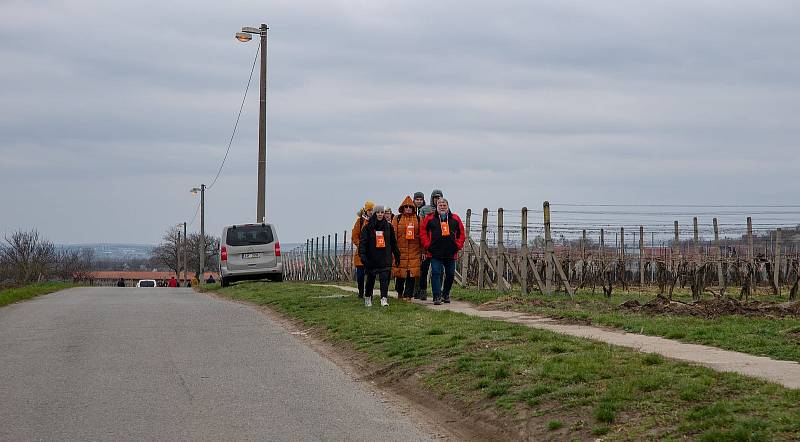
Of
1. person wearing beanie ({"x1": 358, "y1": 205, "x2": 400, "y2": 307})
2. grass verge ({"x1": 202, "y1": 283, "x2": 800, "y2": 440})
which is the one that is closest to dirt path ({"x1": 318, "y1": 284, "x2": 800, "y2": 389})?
grass verge ({"x1": 202, "y1": 283, "x2": 800, "y2": 440})

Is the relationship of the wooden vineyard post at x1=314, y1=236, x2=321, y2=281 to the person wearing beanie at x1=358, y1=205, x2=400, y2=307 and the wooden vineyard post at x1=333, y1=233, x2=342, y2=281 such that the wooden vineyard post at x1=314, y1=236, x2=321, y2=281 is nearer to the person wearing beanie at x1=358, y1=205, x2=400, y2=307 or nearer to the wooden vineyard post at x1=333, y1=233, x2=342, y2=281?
the wooden vineyard post at x1=333, y1=233, x2=342, y2=281

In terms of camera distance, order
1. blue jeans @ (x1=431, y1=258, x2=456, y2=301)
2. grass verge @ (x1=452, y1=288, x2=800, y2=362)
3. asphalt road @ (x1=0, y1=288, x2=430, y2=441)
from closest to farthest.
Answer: asphalt road @ (x1=0, y1=288, x2=430, y2=441)
grass verge @ (x1=452, y1=288, x2=800, y2=362)
blue jeans @ (x1=431, y1=258, x2=456, y2=301)

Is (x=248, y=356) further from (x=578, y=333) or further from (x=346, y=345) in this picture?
(x=578, y=333)

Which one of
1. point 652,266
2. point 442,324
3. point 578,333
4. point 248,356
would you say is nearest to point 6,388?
point 248,356

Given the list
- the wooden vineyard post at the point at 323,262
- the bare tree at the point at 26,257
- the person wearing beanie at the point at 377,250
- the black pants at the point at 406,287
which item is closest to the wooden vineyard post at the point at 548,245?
the black pants at the point at 406,287

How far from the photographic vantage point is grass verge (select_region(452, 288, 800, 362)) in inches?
405

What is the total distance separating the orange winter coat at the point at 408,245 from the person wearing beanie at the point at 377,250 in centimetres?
52

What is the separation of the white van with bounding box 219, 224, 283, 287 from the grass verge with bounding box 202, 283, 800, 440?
56.6 feet

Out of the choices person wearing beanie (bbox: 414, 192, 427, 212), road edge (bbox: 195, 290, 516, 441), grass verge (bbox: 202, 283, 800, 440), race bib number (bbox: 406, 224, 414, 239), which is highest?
person wearing beanie (bbox: 414, 192, 427, 212)

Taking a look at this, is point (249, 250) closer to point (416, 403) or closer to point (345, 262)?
point (345, 262)

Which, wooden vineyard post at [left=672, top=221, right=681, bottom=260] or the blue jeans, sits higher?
wooden vineyard post at [left=672, top=221, right=681, bottom=260]

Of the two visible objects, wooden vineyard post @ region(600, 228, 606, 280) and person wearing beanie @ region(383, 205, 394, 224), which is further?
wooden vineyard post @ region(600, 228, 606, 280)

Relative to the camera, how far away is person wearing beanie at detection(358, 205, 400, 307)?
16906 mm

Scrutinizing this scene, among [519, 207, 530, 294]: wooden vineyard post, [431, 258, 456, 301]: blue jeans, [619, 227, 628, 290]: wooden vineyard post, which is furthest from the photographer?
[619, 227, 628, 290]: wooden vineyard post
